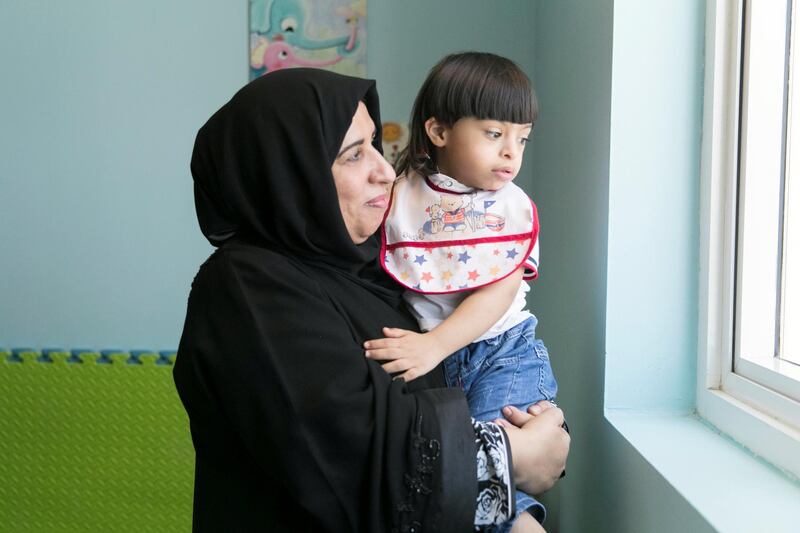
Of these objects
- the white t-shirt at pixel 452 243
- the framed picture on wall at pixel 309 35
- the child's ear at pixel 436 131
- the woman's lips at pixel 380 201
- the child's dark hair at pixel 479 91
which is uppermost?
the framed picture on wall at pixel 309 35

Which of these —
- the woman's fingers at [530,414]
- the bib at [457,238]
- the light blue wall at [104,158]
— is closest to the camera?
the woman's fingers at [530,414]

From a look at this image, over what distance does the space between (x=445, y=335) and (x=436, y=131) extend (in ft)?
1.35

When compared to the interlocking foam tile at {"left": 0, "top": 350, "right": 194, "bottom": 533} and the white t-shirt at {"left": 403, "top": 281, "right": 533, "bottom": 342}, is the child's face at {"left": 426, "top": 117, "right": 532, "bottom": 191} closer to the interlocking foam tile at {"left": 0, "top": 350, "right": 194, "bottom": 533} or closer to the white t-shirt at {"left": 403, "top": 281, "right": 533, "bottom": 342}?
the white t-shirt at {"left": 403, "top": 281, "right": 533, "bottom": 342}

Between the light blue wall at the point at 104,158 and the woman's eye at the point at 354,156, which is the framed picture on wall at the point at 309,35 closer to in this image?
the light blue wall at the point at 104,158

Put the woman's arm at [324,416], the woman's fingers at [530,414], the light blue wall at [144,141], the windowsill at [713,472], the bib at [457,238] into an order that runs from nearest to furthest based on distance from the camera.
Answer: the windowsill at [713,472]
the woman's arm at [324,416]
the woman's fingers at [530,414]
the bib at [457,238]
the light blue wall at [144,141]

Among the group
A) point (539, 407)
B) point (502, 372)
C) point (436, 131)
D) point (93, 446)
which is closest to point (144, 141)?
point (93, 446)

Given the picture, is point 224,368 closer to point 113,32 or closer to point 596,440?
point 596,440

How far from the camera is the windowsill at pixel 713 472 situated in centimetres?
95

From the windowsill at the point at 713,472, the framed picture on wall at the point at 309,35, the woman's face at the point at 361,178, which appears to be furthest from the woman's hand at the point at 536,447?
the framed picture on wall at the point at 309,35

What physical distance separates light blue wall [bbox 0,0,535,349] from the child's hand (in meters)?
1.79

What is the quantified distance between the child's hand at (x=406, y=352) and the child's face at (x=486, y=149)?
33 centimetres

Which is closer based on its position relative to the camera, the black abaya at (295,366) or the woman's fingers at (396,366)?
the black abaya at (295,366)

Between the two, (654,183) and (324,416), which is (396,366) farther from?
(654,183)

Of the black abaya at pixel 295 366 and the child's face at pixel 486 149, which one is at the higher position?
the child's face at pixel 486 149
